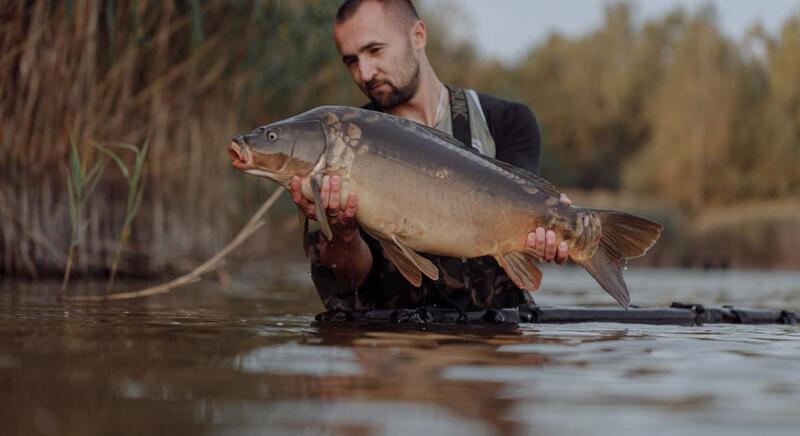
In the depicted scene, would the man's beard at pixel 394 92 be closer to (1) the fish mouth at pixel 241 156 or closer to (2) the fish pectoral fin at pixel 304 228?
(2) the fish pectoral fin at pixel 304 228

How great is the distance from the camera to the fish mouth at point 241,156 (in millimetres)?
3107

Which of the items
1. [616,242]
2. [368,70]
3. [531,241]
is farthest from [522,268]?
[368,70]

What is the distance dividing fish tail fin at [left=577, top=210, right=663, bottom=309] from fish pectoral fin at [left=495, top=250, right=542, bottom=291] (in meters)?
0.15

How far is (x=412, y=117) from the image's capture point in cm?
427

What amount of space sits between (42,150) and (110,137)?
431 millimetres

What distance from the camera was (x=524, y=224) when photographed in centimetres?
333

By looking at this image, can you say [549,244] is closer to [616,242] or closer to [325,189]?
[616,242]

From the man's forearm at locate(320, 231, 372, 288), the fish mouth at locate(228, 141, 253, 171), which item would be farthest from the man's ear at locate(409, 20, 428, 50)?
the fish mouth at locate(228, 141, 253, 171)

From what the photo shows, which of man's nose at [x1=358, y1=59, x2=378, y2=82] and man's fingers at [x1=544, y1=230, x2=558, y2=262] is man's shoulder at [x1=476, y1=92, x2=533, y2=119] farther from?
man's fingers at [x1=544, y1=230, x2=558, y2=262]

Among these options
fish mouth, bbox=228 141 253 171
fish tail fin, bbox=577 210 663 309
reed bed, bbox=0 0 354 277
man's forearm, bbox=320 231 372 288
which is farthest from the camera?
reed bed, bbox=0 0 354 277

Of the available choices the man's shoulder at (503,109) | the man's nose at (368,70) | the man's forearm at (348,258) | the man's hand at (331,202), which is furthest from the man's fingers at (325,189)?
the man's shoulder at (503,109)

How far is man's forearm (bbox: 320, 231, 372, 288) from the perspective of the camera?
3.77 metres

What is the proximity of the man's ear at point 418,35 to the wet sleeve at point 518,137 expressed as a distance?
418 mm

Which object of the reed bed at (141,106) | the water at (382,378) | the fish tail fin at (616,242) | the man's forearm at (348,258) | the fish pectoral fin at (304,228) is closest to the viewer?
the water at (382,378)
